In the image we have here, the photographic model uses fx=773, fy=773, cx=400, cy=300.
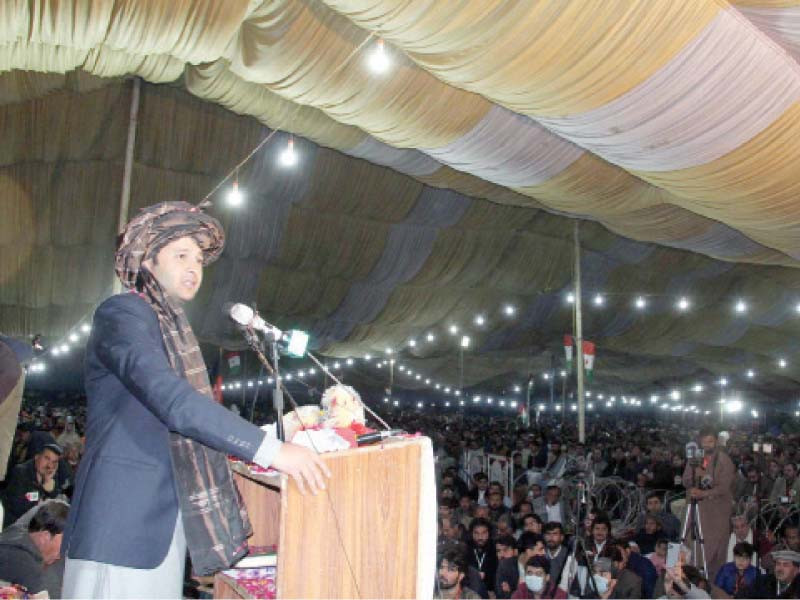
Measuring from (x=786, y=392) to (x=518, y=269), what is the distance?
1671 centimetres

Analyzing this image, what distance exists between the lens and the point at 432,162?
10219mm

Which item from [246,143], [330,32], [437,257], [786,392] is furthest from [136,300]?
[786,392]

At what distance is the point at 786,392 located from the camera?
28484mm

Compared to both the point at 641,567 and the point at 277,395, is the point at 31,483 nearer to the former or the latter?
the point at 641,567

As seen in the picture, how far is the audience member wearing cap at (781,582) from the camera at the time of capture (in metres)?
5.41

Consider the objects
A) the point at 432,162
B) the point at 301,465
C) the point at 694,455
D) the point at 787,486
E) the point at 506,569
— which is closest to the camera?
the point at 301,465

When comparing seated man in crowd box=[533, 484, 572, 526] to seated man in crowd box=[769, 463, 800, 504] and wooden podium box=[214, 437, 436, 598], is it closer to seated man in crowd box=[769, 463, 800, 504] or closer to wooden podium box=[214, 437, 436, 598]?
seated man in crowd box=[769, 463, 800, 504]

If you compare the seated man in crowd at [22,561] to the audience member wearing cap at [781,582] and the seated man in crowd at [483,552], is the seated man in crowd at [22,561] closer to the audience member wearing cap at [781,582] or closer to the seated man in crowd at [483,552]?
the seated man in crowd at [483,552]

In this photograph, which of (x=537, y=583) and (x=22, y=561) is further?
(x=537, y=583)

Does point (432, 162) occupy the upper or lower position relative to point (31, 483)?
upper

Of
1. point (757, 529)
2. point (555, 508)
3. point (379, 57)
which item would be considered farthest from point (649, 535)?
point (379, 57)

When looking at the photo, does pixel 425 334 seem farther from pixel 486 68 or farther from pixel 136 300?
pixel 136 300

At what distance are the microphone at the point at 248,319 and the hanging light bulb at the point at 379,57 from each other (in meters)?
4.80

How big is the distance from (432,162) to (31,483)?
6174 millimetres
